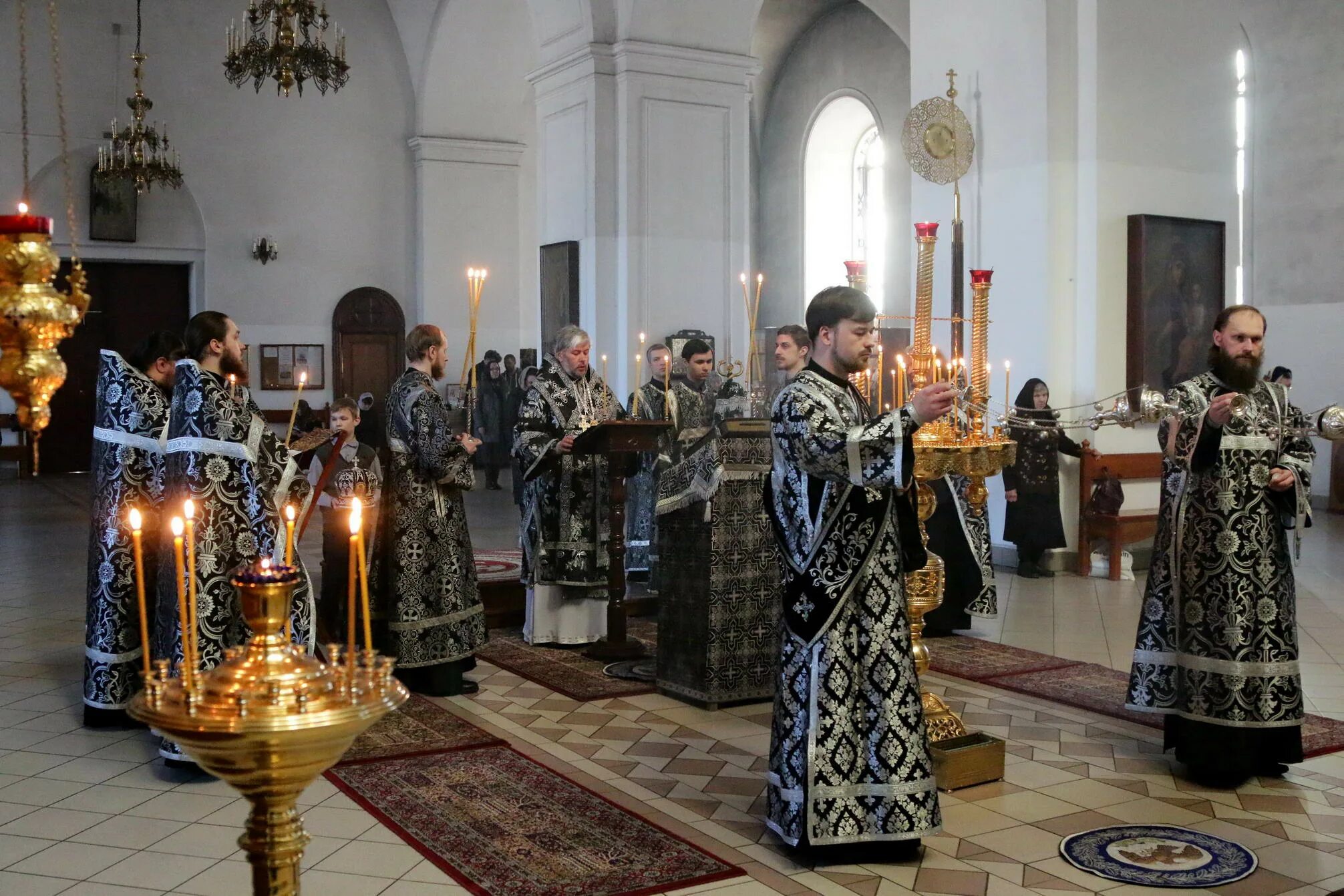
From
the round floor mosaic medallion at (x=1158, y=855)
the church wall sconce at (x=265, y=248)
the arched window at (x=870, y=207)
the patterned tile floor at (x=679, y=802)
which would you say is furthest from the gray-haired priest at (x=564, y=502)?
the arched window at (x=870, y=207)

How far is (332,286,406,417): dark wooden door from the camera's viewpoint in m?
18.3

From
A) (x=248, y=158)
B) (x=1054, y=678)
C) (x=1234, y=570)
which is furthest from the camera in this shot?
(x=248, y=158)

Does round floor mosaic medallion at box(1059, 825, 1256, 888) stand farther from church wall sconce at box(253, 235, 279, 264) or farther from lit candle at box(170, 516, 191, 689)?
church wall sconce at box(253, 235, 279, 264)

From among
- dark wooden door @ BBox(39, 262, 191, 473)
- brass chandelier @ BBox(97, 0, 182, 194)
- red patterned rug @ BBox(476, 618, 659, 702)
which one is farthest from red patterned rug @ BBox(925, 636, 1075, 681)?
dark wooden door @ BBox(39, 262, 191, 473)

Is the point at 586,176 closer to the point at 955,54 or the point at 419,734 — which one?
the point at 955,54

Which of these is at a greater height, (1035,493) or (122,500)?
(122,500)

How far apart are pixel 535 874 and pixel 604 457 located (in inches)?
138

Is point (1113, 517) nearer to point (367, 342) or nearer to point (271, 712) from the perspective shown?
point (271, 712)

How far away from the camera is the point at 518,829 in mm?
4152

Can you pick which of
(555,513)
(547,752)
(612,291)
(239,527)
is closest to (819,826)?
(547,752)

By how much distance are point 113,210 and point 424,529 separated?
13201 millimetres

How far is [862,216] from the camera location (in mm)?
19328

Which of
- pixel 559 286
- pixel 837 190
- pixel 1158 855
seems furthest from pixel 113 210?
pixel 1158 855

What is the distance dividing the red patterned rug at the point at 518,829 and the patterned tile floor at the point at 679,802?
92mm
